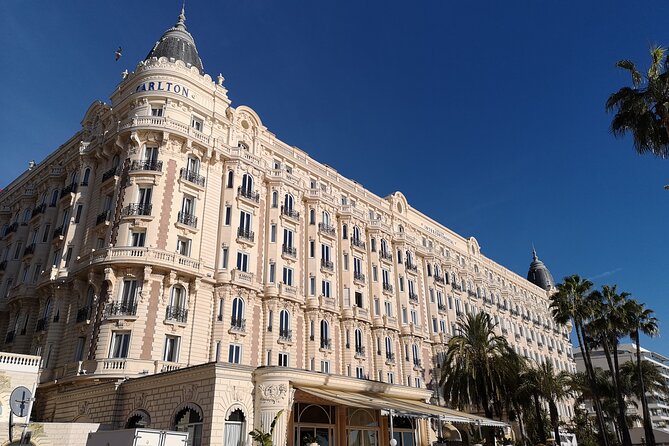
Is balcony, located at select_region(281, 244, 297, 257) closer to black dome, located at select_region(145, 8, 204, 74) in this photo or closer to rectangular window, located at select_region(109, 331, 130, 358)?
rectangular window, located at select_region(109, 331, 130, 358)

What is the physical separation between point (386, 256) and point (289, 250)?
14.2 metres

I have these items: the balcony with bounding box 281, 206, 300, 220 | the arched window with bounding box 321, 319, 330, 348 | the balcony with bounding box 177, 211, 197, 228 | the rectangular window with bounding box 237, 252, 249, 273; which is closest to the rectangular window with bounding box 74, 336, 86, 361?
the balcony with bounding box 177, 211, 197, 228

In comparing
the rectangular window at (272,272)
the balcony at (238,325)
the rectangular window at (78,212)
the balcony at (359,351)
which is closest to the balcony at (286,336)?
the balcony at (238,325)

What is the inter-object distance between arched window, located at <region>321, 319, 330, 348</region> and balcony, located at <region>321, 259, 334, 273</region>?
191 inches

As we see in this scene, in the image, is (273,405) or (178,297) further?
(178,297)

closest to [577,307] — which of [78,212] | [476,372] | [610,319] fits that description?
[610,319]

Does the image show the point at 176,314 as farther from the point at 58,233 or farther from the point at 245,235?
the point at 58,233

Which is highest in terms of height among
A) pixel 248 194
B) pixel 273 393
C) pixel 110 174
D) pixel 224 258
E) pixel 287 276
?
pixel 110 174

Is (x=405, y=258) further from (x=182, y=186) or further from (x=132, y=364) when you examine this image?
(x=132, y=364)

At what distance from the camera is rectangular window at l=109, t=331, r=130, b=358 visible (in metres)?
30.1

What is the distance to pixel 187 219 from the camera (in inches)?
1389

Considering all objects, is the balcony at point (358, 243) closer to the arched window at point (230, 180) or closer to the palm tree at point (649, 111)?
the arched window at point (230, 180)

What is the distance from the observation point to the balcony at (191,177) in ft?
120

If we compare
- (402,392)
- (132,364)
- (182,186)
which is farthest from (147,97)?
(402,392)
